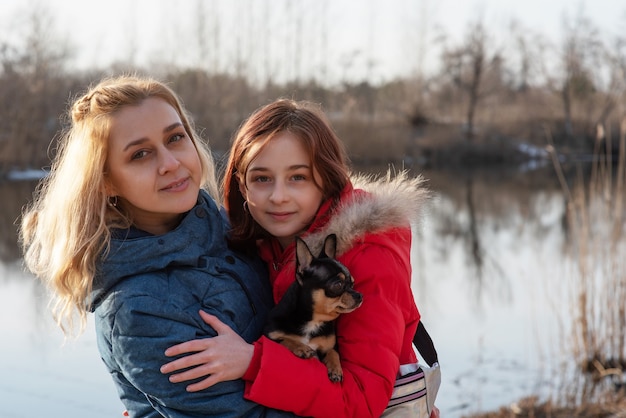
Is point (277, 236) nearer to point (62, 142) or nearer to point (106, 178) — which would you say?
point (106, 178)

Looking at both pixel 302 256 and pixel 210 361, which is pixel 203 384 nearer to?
pixel 210 361

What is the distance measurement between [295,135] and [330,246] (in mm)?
424

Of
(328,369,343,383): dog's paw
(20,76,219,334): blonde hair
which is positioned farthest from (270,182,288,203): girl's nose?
(328,369,343,383): dog's paw

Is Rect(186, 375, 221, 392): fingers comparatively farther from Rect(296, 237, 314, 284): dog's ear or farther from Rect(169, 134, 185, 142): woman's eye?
Rect(169, 134, 185, 142): woman's eye

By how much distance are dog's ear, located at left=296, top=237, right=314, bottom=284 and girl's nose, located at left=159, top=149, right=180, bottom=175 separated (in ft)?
A: 1.53

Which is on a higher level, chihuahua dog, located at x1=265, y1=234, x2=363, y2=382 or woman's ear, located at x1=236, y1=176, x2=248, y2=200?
woman's ear, located at x1=236, y1=176, x2=248, y2=200

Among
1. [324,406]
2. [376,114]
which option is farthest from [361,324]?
[376,114]

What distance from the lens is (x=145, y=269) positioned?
2119 mm

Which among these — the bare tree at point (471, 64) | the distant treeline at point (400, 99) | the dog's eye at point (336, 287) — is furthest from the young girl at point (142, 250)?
the bare tree at point (471, 64)

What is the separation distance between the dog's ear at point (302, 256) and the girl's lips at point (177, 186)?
429mm

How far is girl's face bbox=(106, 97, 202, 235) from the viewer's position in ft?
7.41

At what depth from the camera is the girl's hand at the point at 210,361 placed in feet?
6.57

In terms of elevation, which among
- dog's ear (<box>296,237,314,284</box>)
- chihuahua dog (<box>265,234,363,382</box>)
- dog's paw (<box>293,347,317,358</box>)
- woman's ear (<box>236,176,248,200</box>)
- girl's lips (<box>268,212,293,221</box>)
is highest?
woman's ear (<box>236,176,248,200</box>)

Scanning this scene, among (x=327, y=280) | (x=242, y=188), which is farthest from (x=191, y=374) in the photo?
(x=242, y=188)
